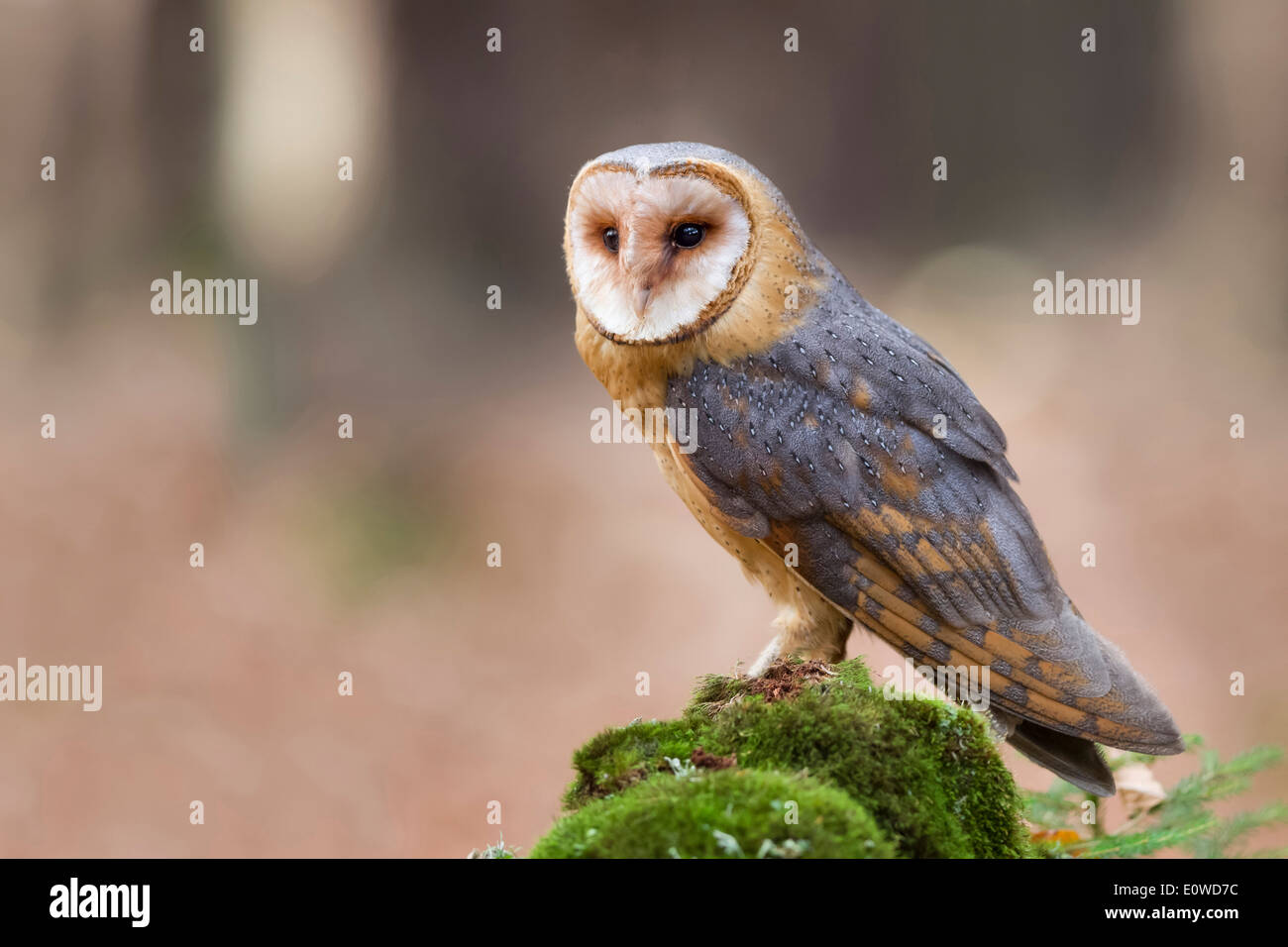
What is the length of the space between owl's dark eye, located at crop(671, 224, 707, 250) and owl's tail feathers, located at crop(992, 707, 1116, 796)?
3.79ft

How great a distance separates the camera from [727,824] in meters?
1.27

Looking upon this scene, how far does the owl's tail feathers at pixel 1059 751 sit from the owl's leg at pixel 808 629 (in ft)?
1.22

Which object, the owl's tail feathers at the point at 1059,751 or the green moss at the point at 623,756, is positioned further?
the owl's tail feathers at the point at 1059,751

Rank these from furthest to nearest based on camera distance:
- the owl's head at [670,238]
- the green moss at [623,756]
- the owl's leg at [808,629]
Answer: the owl's leg at [808,629] → the owl's head at [670,238] → the green moss at [623,756]

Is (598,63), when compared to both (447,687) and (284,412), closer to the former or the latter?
(284,412)

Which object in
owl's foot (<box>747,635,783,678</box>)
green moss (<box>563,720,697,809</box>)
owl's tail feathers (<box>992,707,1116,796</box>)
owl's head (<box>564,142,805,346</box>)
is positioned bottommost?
owl's tail feathers (<box>992,707,1116,796</box>)

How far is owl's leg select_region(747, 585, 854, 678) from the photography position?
228cm

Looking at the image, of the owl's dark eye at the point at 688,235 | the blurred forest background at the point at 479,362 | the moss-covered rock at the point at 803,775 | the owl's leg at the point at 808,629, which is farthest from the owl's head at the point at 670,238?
the blurred forest background at the point at 479,362

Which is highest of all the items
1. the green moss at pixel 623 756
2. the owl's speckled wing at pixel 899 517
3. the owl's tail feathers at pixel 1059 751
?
the owl's speckled wing at pixel 899 517

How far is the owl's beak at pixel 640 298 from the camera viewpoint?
210cm

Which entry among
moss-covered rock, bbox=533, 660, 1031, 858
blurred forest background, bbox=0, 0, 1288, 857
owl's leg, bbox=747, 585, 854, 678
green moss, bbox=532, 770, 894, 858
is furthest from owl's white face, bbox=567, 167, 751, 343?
blurred forest background, bbox=0, 0, 1288, 857

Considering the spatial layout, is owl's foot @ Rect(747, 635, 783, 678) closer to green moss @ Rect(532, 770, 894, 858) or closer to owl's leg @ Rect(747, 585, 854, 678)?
owl's leg @ Rect(747, 585, 854, 678)

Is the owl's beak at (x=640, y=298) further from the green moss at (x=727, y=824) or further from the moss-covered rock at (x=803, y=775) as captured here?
the green moss at (x=727, y=824)
